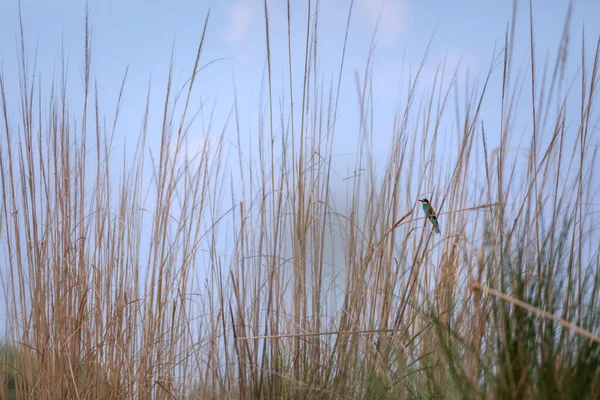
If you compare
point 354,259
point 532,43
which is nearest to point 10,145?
point 354,259

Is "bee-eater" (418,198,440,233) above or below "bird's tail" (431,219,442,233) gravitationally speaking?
above

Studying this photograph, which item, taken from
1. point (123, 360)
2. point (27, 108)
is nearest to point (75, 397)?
point (123, 360)

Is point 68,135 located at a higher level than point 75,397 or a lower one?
higher

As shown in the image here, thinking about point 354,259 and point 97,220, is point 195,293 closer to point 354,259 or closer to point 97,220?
point 97,220

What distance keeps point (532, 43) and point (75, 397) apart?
1715 millimetres

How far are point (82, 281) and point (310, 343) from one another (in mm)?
825

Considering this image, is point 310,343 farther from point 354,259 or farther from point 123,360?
point 123,360

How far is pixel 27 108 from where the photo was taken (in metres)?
2.08

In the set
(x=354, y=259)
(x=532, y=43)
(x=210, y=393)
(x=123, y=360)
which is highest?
(x=532, y=43)

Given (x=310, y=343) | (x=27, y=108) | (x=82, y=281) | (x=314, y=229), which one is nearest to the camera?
(x=310, y=343)

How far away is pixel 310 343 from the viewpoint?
5.19 feet

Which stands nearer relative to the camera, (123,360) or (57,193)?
(123,360)

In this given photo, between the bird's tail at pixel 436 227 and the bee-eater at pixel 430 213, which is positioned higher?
the bee-eater at pixel 430 213

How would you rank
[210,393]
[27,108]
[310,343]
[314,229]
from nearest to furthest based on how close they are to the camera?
[310,343] < [314,229] < [210,393] < [27,108]
